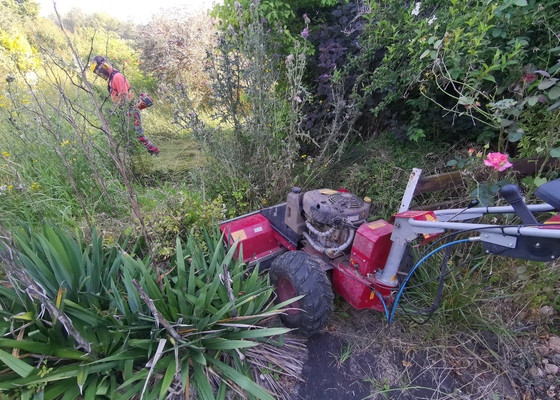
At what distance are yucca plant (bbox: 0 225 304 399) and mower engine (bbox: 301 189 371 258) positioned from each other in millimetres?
592

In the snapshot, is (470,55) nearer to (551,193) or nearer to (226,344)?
(551,193)

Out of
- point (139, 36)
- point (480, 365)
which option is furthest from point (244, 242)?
point (139, 36)

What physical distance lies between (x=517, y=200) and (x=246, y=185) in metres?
2.57

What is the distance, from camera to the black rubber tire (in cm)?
198

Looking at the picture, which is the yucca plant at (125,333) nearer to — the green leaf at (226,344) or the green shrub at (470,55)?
the green leaf at (226,344)

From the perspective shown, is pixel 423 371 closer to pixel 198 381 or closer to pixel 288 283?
pixel 288 283

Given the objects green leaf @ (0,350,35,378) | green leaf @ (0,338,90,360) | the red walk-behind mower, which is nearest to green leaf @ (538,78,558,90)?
the red walk-behind mower

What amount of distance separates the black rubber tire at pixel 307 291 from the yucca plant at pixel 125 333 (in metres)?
0.18

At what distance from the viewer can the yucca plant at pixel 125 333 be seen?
5.06ft

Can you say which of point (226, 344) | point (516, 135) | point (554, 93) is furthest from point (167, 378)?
point (554, 93)

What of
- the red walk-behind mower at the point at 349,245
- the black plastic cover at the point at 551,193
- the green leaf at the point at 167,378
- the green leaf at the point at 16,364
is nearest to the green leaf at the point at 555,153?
the red walk-behind mower at the point at 349,245

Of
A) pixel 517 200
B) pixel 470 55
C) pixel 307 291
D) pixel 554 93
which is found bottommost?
pixel 307 291

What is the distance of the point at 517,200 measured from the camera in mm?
1191

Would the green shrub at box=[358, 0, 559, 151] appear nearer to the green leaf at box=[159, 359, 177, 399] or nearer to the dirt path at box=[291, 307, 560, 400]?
the dirt path at box=[291, 307, 560, 400]
